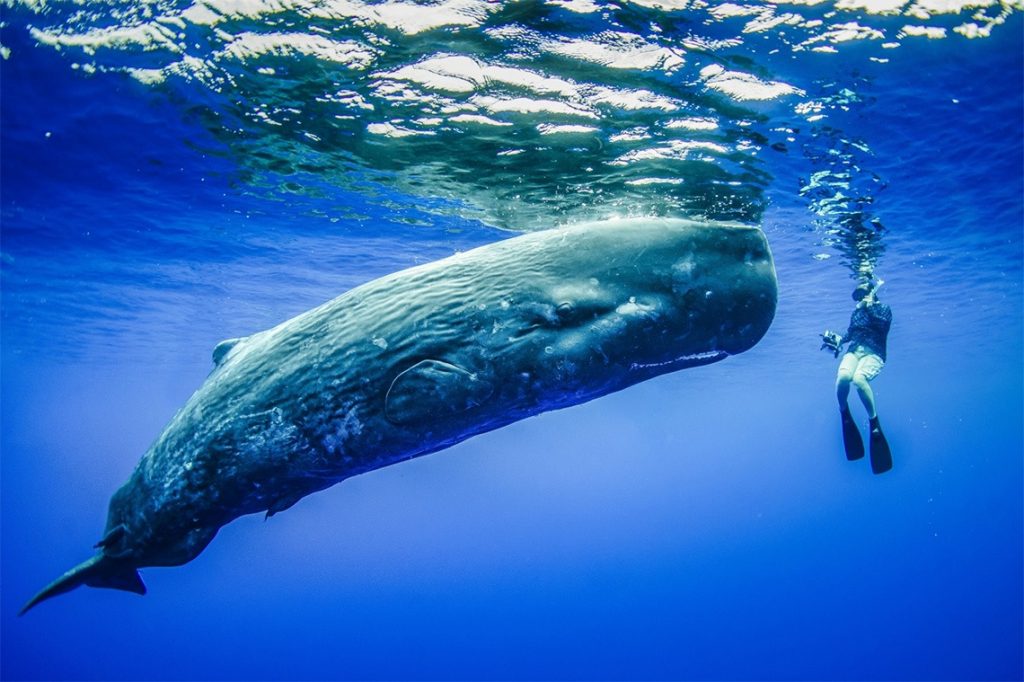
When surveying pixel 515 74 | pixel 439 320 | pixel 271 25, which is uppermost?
pixel 271 25

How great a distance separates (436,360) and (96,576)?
247 cm

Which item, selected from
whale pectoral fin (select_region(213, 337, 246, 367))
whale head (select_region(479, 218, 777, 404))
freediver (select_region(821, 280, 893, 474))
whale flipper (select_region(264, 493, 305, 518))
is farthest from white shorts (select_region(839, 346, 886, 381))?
whale pectoral fin (select_region(213, 337, 246, 367))

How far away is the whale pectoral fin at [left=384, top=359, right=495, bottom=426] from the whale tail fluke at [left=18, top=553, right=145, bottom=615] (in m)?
1.94

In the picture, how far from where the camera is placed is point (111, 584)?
10.2ft

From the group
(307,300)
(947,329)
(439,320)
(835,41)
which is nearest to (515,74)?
(835,41)

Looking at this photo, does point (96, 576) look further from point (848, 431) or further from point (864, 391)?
point (864, 391)

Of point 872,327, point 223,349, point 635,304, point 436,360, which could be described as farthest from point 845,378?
point 223,349

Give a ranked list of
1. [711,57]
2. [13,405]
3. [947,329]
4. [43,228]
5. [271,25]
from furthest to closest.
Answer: [13,405]
[947,329]
[43,228]
[711,57]
[271,25]

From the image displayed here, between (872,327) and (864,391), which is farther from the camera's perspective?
(872,327)

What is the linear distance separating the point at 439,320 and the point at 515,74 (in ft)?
20.4

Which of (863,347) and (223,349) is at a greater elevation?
(223,349)

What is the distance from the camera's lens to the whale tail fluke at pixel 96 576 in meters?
2.90

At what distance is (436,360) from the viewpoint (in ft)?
8.21

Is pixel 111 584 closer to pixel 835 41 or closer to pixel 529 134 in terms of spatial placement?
pixel 529 134
